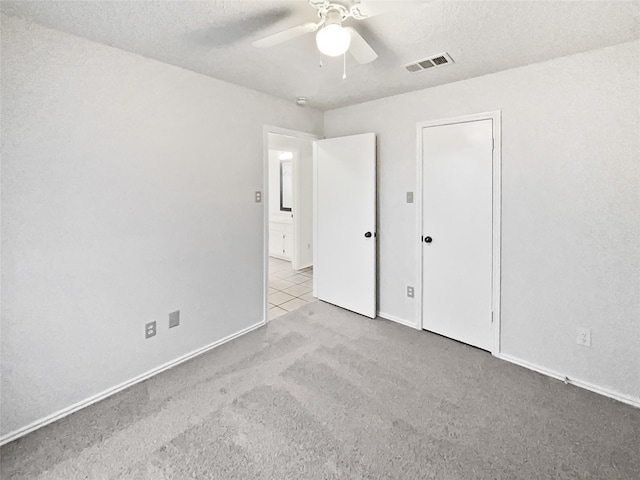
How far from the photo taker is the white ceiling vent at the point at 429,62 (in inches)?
89.4

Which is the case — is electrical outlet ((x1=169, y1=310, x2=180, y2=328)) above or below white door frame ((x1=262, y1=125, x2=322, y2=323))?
below

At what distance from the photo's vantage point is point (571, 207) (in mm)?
2299

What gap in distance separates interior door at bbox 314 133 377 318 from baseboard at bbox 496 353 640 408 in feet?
4.31

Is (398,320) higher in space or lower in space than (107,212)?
lower

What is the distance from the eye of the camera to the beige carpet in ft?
5.35

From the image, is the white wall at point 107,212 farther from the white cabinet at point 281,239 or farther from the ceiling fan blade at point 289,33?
the white cabinet at point 281,239

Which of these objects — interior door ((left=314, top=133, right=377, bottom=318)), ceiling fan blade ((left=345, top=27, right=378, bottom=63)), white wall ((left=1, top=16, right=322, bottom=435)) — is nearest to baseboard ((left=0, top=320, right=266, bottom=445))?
white wall ((left=1, top=16, right=322, bottom=435))

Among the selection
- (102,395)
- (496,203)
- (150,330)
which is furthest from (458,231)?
(102,395)

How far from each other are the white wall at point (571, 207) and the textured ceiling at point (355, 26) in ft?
0.67

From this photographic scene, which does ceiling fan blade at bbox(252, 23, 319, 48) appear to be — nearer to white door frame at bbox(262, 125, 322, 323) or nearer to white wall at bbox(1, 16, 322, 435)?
white wall at bbox(1, 16, 322, 435)

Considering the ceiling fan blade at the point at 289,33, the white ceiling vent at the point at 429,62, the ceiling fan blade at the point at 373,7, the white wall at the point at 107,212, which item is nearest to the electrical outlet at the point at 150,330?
the white wall at the point at 107,212

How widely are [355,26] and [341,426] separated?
227 centimetres

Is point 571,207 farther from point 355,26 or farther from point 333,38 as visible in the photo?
point 333,38

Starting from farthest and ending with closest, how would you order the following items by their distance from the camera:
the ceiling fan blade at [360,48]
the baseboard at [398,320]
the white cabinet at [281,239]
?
1. the white cabinet at [281,239]
2. the baseboard at [398,320]
3. the ceiling fan blade at [360,48]
